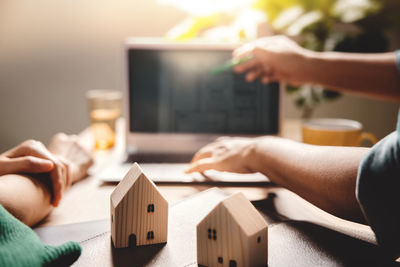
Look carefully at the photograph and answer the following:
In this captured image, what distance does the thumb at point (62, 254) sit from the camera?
42 cm

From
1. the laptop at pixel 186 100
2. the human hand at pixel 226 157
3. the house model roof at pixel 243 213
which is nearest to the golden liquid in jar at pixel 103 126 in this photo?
the laptop at pixel 186 100

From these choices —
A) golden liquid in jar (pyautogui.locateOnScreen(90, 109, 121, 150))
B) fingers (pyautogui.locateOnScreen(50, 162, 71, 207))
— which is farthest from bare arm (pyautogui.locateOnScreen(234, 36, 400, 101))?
fingers (pyautogui.locateOnScreen(50, 162, 71, 207))

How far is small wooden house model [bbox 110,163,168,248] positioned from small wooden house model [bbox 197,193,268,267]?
0.23 feet

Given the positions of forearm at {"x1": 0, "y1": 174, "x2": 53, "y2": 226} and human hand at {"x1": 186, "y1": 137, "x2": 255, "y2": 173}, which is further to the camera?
human hand at {"x1": 186, "y1": 137, "x2": 255, "y2": 173}

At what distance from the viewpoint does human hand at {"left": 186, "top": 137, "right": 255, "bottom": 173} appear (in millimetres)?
744

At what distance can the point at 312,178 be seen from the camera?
567mm

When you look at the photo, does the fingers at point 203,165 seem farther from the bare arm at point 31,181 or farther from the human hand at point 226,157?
the bare arm at point 31,181

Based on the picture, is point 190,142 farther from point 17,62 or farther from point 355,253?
point 17,62

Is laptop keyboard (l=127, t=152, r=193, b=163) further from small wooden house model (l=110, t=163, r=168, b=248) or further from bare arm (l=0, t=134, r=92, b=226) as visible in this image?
small wooden house model (l=110, t=163, r=168, b=248)

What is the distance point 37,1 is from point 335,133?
1.47m

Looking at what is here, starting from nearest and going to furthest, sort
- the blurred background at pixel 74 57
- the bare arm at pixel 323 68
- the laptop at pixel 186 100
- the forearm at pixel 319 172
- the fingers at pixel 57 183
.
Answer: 1. the forearm at pixel 319 172
2. the fingers at pixel 57 183
3. the bare arm at pixel 323 68
4. the laptop at pixel 186 100
5. the blurred background at pixel 74 57

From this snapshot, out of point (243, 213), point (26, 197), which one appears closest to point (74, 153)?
point (26, 197)

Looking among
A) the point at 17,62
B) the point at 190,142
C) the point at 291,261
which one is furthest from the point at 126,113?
the point at 17,62

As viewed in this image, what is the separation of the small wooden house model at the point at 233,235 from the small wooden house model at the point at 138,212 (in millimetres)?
69
